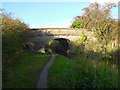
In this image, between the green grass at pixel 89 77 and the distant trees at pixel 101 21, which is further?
the distant trees at pixel 101 21

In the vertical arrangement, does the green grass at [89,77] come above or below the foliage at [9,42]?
below

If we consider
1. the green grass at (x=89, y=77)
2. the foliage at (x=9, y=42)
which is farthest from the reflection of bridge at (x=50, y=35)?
the green grass at (x=89, y=77)

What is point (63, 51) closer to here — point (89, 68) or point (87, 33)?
point (87, 33)

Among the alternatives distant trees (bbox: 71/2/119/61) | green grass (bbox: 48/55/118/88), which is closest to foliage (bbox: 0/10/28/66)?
green grass (bbox: 48/55/118/88)

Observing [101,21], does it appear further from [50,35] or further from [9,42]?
[9,42]

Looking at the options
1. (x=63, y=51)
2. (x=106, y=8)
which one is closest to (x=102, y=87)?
(x=106, y=8)

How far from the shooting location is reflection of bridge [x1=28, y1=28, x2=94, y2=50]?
18.5m

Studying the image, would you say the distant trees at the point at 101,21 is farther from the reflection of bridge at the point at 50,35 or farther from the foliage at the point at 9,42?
the foliage at the point at 9,42

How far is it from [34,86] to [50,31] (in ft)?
46.5

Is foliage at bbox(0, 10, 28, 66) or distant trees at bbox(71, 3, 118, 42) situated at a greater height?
distant trees at bbox(71, 3, 118, 42)

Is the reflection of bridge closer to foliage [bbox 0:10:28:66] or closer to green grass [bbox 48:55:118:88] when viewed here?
foliage [bbox 0:10:28:66]

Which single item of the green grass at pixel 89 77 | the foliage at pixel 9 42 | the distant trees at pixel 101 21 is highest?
the distant trees at pixel 101 21

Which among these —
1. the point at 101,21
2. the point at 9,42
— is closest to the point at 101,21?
the point at 101,21

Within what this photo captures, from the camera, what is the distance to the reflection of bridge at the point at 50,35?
730 inches
